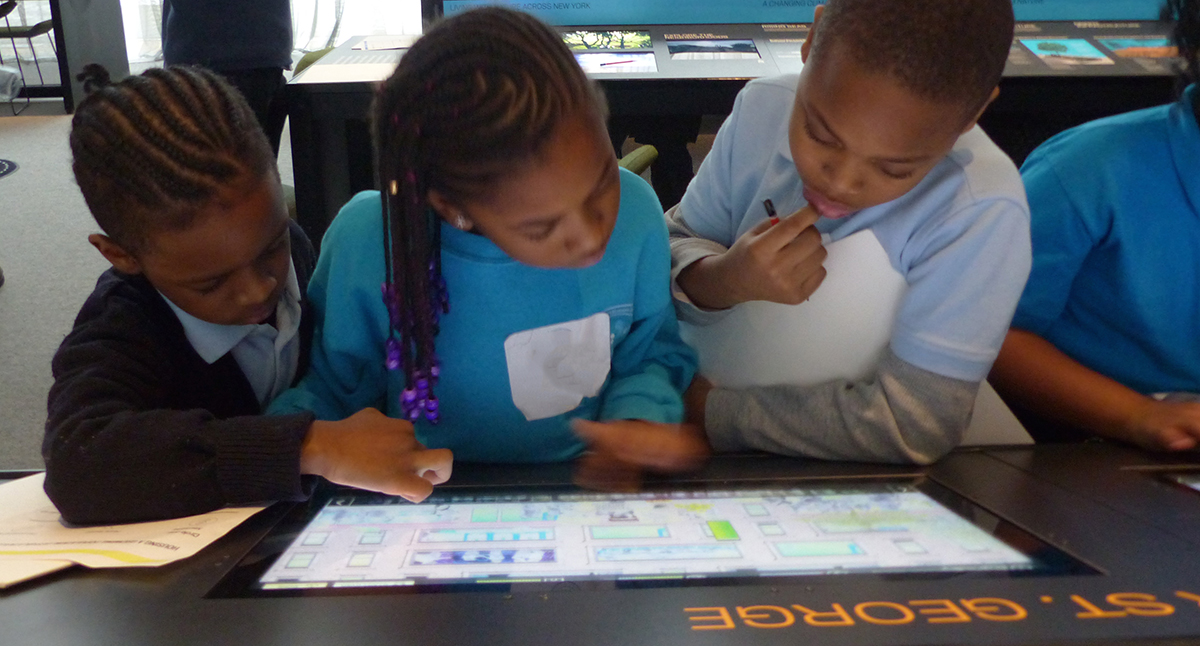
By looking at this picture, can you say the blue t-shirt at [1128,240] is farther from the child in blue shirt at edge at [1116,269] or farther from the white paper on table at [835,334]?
the white paper on table at [835,334]

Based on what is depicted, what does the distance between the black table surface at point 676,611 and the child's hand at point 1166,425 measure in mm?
275

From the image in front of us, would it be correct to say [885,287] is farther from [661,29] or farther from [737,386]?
[661,29]

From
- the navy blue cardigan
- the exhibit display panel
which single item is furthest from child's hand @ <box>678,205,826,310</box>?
the exhibit display panel

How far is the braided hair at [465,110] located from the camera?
2.22ft

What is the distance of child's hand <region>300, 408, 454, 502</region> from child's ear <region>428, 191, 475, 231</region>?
8.3 inches

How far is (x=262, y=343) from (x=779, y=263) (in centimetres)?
54

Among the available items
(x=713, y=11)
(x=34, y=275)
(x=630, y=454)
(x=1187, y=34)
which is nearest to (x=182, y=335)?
(x=630, y=454)

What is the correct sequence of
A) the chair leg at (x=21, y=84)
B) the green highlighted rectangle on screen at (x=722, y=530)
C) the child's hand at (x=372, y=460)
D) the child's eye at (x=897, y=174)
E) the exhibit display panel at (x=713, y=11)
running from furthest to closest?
1. the chair leg at (x=21, y=84)
2. the exhibit display panel at (x=713, y=11)
3. the child's eye at (x=897, y=174)
4. the child's hand at (x=372, y=460)
5. the green highlighted rectangle on screen at (x=722, y=530)

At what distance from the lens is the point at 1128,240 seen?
0.96 m

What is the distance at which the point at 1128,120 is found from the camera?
38.9 inches

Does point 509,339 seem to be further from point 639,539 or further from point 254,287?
point 639,539

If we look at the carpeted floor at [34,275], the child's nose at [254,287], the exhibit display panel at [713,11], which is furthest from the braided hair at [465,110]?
the exhibit display panel at [713,11]

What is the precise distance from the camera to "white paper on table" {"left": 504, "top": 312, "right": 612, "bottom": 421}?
0.88 metres

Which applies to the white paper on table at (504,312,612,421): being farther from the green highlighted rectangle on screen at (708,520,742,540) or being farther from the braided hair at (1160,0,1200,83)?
the braided hair at (1160,0,1200,83)
